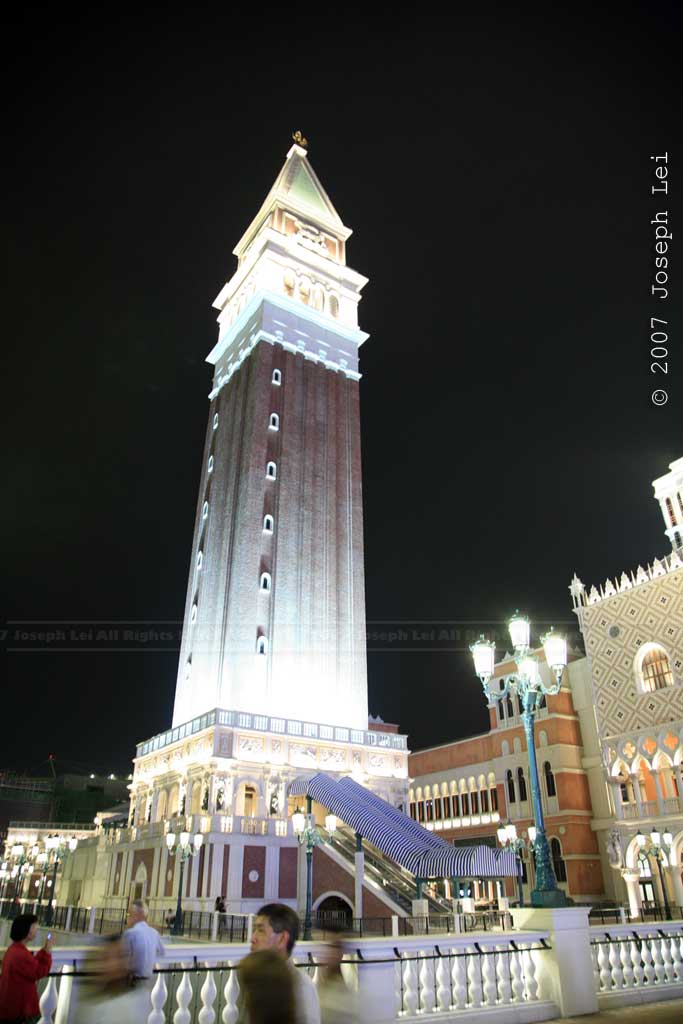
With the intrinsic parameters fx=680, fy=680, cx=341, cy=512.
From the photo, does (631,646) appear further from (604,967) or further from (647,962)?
(604,967)

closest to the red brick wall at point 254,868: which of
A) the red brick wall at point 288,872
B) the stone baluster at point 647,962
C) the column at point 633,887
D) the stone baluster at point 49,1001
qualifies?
the red brick wall at point 288,872

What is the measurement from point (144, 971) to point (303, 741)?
1096 inches

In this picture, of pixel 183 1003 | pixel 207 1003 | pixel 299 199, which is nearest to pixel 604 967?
pixel 207 1003

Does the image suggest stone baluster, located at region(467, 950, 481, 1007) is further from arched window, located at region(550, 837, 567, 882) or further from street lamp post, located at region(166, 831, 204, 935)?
arched window, located at region(550, 837, 567, 882)

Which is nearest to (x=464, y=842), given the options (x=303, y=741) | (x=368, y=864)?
(x=303, y=741)

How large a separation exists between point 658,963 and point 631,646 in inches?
969

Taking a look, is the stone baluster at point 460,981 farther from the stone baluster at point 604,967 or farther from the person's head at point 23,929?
the person's head at point 23,929

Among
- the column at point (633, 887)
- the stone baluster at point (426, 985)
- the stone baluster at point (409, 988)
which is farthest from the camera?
the column at point (633, 887)

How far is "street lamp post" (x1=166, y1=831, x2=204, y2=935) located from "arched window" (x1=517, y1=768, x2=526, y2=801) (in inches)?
727

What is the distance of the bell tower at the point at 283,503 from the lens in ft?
112

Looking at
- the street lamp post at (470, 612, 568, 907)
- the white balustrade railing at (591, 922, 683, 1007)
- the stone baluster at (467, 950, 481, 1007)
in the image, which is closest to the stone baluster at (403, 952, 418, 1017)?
the stone baluster at (467, 950, 481, 1007)

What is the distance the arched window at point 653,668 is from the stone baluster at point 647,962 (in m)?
23.0

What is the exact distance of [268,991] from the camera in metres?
2.69

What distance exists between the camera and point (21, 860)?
115 ft
